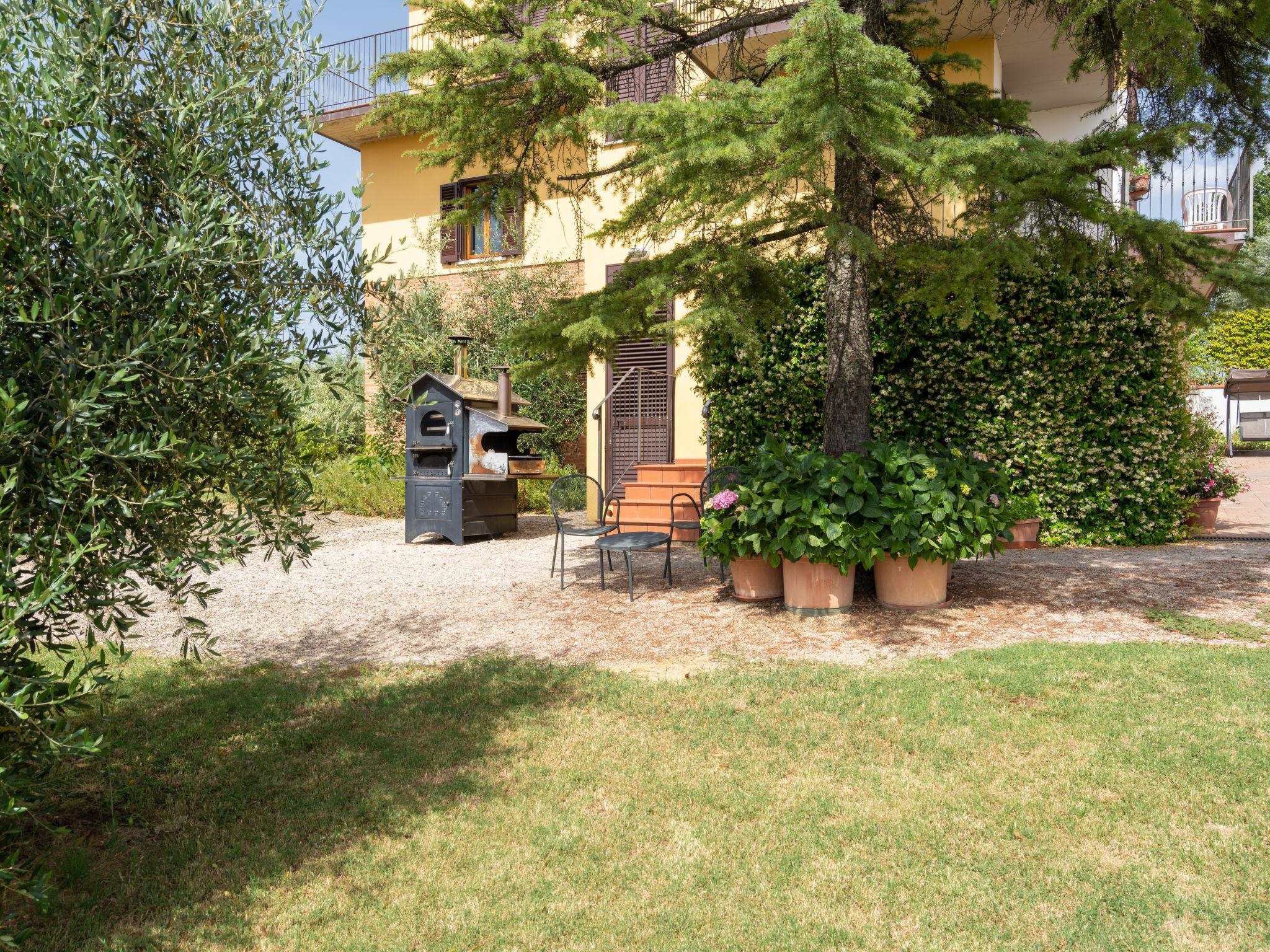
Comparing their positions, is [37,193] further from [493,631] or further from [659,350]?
[659,350]

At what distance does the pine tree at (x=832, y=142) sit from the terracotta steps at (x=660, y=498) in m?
3.20

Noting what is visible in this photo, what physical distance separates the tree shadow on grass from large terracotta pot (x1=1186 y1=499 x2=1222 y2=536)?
773 cm

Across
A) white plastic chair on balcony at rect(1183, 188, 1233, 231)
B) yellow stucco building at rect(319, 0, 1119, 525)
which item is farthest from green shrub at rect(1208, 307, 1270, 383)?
yellow stucco building at rect(319, 0, 1119, 525)

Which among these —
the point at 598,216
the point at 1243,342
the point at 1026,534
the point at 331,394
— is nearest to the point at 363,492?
the point at 598,216

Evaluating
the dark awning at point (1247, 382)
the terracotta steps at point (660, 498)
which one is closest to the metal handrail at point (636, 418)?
the terracotta steps at point (660, 498)

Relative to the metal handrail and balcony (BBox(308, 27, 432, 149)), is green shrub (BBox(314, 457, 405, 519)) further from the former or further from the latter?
balcony (BBox(308, 27, 432, 149))

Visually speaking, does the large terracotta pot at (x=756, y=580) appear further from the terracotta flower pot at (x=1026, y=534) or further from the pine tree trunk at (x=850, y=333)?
the terracotta flower pot at (x=1026, y=534)

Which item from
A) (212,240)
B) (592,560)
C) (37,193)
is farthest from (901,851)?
(592,560)

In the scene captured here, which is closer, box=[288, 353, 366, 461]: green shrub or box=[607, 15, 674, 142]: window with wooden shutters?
box=[288, 353, 366, 461]: green shrub

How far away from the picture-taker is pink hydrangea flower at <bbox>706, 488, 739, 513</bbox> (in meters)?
6.26

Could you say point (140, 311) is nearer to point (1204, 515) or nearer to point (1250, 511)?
point (1204, 515)

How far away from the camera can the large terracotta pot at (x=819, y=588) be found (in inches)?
234

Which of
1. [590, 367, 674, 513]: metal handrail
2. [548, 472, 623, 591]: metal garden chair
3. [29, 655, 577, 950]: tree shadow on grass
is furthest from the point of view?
[590, 367, 674, 513]: metal handrail

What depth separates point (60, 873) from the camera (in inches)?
109
